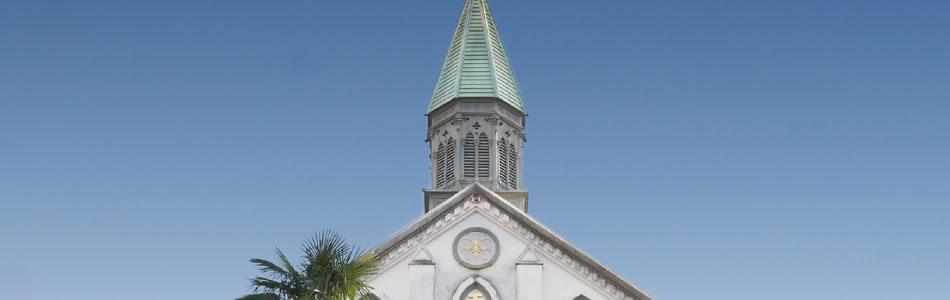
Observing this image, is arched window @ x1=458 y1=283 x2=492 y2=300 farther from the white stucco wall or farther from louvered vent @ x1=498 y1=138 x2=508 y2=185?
louvered vent @ x1=498 y1=138 x2=508 y2=185

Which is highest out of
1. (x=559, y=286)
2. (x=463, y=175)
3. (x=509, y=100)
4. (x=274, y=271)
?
(x=509, y=100)

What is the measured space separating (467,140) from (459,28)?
852 centimetres

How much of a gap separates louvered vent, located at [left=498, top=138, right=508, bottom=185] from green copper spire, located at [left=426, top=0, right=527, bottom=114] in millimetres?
2066

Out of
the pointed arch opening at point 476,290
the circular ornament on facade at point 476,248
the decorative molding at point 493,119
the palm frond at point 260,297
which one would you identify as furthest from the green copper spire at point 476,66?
the palm frond at point 260,297

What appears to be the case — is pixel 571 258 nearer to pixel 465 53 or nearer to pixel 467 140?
pixel 467 140

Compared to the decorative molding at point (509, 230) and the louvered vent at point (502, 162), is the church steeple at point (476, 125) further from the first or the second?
the decorative molding at point (509, 230)

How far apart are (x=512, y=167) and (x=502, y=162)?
951 millimetres

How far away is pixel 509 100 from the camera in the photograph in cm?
5444

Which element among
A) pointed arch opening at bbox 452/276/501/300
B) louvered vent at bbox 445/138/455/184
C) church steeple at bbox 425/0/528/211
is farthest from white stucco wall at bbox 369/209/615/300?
louvered vent at bbox 445/138/455/184

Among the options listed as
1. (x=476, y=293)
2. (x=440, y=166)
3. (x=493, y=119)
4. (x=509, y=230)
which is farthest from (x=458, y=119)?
(x=476, y=293)

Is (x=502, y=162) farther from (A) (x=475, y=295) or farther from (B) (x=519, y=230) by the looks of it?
(A) (x=475, y=295)

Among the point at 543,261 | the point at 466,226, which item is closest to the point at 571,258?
the point at 543,261

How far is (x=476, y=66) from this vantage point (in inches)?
2184

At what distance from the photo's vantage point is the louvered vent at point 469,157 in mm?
51875
